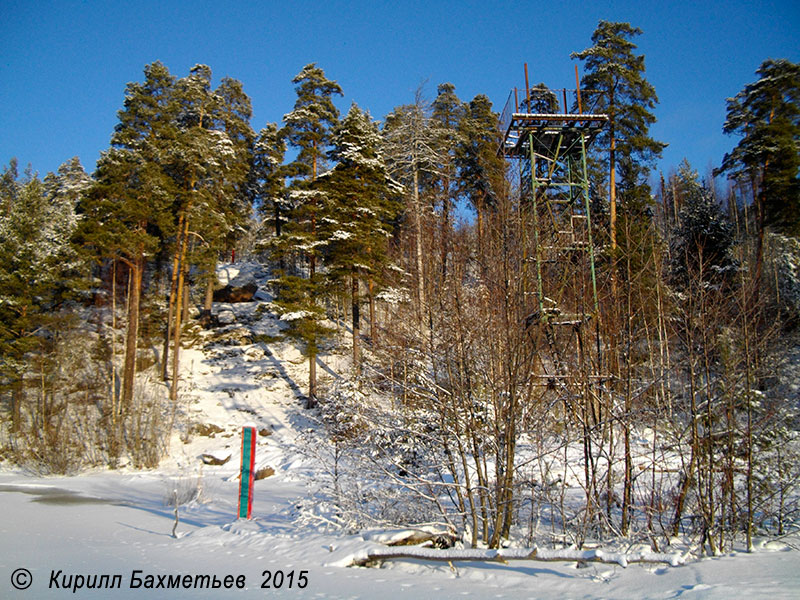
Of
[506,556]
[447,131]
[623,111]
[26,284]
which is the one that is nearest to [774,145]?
[623,111]

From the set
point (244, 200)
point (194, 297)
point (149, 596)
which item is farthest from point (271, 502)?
point (244, 200)

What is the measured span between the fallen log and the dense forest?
0.79 m

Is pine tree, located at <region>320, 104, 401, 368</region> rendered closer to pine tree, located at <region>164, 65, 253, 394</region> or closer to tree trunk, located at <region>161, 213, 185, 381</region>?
pine tree, located at <region>164, 65, 253, 394</region>

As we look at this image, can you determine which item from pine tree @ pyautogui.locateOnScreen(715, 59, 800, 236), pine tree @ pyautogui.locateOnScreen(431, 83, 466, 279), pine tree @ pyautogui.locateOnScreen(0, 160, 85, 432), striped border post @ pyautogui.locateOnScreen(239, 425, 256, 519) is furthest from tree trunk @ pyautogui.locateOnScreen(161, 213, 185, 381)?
pine tree @ pyautogui.locateOnScreen(715, 59, 800, 236)

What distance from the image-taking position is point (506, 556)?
546 cm

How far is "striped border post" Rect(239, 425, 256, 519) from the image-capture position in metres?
8.40

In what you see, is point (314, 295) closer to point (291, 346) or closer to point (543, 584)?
point (291, 346)

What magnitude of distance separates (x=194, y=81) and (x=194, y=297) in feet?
40.8

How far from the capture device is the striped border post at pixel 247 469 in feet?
27.6

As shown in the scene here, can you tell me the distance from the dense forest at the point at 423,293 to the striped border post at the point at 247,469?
165 centimetres

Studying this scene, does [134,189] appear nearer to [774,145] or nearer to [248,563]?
[248,563]

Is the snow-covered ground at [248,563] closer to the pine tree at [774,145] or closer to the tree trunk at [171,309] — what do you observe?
the tree trunk at [171,309]

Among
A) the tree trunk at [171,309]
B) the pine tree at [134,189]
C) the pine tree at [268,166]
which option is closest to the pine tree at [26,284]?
the pine tree at [134,189]

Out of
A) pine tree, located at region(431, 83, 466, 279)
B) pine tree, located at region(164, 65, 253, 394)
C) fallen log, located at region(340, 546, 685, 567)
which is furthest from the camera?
pine tree, located at region(431, 83, 466, 279)
